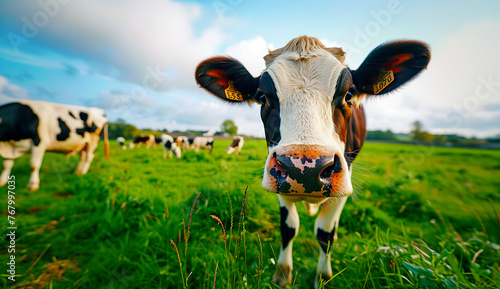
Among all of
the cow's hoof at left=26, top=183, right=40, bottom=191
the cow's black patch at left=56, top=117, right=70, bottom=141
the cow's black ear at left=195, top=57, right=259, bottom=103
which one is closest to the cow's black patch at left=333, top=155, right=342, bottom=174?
the cow's black ear at left=195, top=57, right=259, bottom=103

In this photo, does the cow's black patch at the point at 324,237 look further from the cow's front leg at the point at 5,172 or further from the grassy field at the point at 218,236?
the cow's front leg at the point at 5,172

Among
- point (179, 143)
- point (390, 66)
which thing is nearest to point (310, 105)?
point (390, 66)

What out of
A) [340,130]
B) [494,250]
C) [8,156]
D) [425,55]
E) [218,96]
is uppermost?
[425,55]

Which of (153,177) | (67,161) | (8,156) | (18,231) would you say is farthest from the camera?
(67,161)

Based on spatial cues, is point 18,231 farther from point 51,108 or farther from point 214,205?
point 51,108

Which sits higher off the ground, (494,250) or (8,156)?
(8,156)

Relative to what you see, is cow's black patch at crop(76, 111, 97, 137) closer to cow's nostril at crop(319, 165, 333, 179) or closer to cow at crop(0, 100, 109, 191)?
cow at crop(0, 100, 109, 191)

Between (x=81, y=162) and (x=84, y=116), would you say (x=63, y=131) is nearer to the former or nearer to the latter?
(x=84, y=116)

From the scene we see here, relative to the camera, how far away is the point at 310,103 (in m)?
1.49

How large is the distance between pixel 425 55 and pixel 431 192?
593cm

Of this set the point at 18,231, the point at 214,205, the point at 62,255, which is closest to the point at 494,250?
the point at 214,205

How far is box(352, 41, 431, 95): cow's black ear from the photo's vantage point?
1.86 meters

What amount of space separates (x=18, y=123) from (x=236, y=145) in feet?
20.6

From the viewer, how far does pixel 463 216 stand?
3918mm
